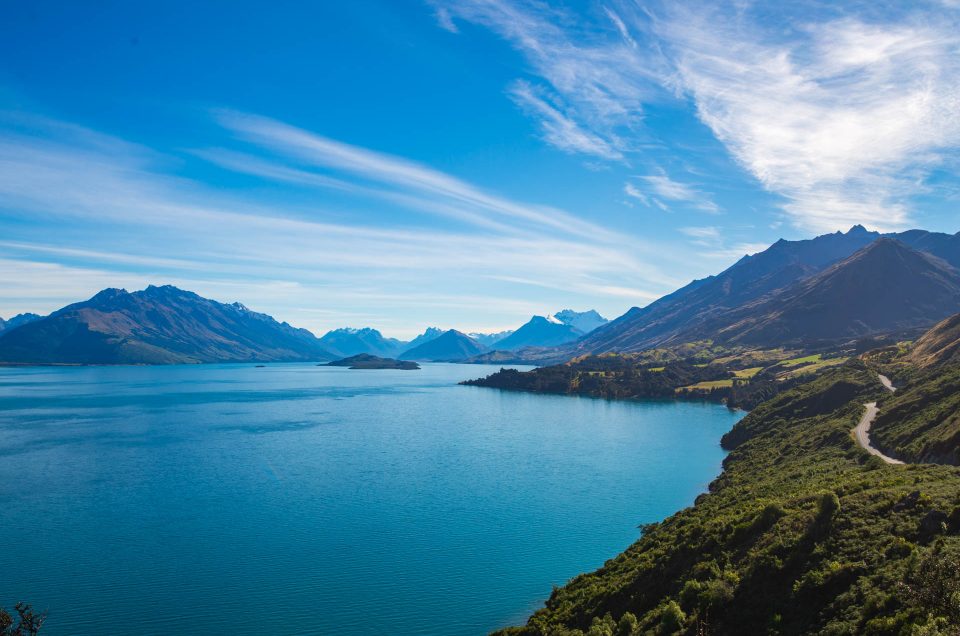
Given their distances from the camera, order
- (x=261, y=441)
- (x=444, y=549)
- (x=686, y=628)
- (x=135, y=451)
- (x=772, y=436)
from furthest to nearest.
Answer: (x=261, y=441), (x=135, y=451), (x=772, y=436), (x=444, y=549), (x=686, y=628)

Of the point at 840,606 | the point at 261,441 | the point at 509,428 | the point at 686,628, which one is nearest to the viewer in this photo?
the point at 840,606

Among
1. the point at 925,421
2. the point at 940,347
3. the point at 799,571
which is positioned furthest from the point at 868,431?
the point at 940,347

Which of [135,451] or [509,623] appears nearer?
[509,623]

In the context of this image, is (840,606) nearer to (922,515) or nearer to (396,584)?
(922,515)

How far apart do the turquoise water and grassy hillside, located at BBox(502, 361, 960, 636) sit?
487 inches

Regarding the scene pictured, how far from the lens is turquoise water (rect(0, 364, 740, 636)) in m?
55.0

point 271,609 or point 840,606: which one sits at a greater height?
point 840,606

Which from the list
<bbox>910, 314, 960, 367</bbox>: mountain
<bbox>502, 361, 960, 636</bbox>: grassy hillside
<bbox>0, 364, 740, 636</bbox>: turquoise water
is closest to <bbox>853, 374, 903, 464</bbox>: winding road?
<bbox>502, 361, 960, 636</bbox>: grassy hillside

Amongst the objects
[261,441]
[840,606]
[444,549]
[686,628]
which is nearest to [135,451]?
[261,441]

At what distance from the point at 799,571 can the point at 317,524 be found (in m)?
64.4

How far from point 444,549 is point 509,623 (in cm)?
2000

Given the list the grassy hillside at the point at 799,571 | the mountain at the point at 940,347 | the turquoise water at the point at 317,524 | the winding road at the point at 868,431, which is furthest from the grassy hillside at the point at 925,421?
the turquoise water at the point at 317,524

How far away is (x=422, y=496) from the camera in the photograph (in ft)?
315

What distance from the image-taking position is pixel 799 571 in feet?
120
